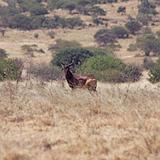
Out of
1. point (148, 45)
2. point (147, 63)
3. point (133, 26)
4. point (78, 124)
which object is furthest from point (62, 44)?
point (78, 124)

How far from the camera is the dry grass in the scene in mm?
6312

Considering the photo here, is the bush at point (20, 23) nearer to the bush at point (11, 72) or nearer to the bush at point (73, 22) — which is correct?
the bush at point (73, 22)

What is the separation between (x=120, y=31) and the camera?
6119 centimetres

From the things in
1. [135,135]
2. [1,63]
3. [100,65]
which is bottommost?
[100,65]

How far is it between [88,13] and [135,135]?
226 feet

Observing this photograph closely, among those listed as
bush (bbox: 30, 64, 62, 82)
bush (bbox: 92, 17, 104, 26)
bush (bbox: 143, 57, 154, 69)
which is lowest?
bush (bbox: 92, 17, 104, 26)

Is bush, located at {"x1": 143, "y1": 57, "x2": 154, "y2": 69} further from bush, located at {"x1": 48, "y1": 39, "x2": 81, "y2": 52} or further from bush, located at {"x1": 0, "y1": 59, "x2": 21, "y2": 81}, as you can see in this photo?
bush, located at {"x1": 0, "y1": 59, "x2": 21, "y2": 81}

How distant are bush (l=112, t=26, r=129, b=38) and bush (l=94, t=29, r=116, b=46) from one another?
1.97ft

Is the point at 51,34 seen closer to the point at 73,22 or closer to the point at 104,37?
the point at 73,22

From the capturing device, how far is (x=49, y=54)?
1992 inches

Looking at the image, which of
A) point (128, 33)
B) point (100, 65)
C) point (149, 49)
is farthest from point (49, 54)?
point (100, 65)

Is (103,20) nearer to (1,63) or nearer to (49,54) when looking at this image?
(49,54)

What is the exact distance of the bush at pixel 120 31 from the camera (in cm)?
6091

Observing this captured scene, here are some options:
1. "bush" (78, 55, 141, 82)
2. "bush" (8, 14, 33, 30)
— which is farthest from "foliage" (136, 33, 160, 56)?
"bush" (78, 55, 141, 82)
